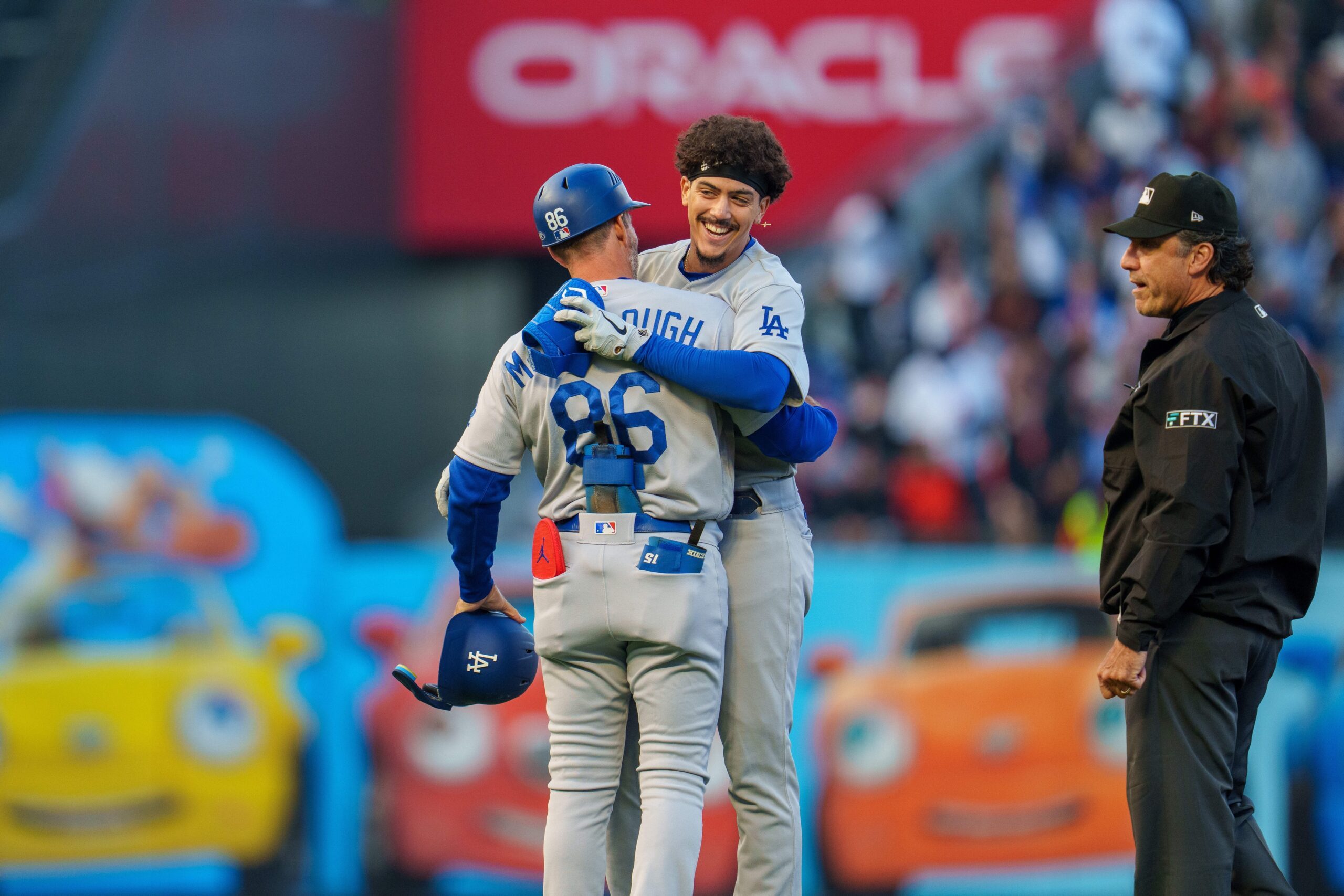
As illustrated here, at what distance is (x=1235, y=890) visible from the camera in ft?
10.9

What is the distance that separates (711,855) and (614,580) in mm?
3989

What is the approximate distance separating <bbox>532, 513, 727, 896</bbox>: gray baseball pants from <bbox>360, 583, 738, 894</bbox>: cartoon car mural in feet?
12.1

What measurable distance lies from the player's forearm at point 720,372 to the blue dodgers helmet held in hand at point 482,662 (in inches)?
30.3

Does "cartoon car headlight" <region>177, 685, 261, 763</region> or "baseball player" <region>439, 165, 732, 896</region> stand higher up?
"baseball player" <region>439, 165, 732, 896</region>

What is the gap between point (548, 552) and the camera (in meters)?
3.23

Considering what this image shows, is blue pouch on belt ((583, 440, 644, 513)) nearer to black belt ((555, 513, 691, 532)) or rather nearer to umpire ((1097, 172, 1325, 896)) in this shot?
black belt ((555, 513, 691, 532))

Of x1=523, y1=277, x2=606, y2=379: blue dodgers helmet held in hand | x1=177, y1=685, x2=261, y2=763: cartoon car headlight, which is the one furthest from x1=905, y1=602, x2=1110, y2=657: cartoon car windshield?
x1=523, y1=277, x2=606, y2=379: blue dodgers helmet held in hand

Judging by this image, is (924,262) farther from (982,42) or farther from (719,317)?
(719,317)

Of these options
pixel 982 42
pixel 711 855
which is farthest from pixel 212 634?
pixel 982 42

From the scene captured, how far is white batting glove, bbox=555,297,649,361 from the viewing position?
3098 mm

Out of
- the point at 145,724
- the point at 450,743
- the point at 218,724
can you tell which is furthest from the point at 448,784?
the point at 145,724

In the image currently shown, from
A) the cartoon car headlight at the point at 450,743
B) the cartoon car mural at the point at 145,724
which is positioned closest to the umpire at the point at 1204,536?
the cartoon car headlight at the point at 450,743

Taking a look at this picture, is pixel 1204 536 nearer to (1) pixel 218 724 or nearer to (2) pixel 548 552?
(2) pixel 548 552

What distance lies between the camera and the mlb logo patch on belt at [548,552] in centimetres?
322
